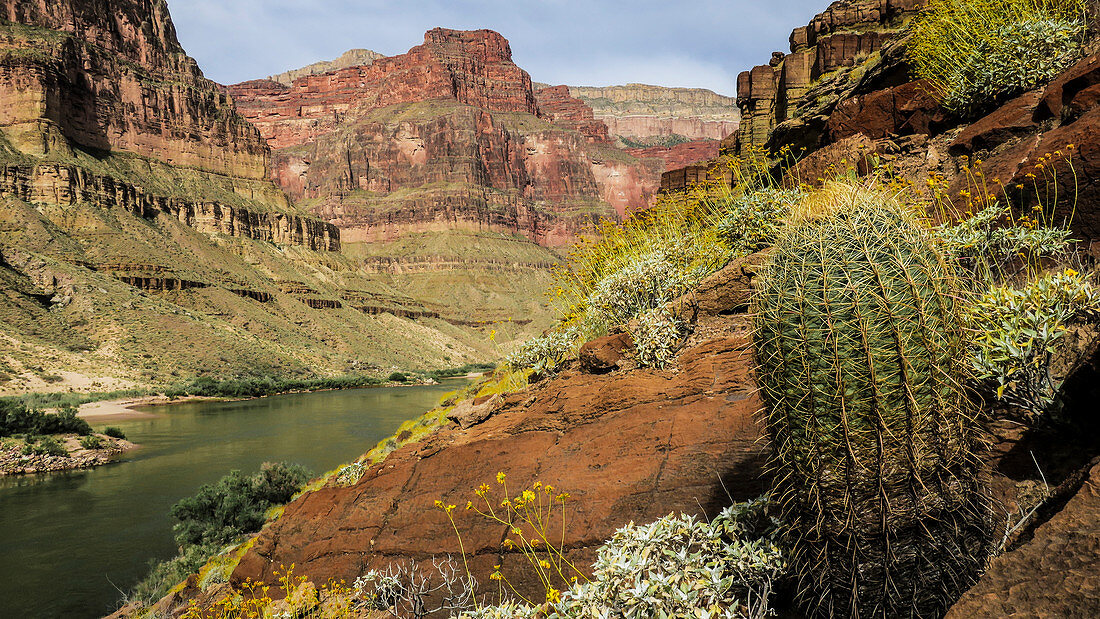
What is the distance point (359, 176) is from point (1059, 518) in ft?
485

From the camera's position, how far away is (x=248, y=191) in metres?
91.1

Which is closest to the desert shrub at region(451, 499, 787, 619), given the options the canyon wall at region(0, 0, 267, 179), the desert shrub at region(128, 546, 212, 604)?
the desert shrub at region(128, 546, 212, 604)

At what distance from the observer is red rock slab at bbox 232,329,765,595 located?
12.1ft

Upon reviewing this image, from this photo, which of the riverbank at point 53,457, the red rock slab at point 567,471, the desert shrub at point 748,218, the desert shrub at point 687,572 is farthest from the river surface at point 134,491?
the desert shrub at point 748,218

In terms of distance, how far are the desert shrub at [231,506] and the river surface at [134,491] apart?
3.61 feet

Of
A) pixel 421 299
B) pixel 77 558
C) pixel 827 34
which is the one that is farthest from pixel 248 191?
pixel 827 34

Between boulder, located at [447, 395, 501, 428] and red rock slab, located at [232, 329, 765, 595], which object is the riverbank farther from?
boulder, located at [447, 395, 501, 428]

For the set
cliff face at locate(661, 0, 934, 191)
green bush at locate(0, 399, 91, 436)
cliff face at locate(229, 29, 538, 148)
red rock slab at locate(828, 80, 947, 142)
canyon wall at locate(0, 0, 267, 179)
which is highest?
cliff face at locate(229, 29, 538, 148)

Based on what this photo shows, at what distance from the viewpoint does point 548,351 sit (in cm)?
695

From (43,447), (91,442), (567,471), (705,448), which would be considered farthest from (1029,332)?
(91,442)

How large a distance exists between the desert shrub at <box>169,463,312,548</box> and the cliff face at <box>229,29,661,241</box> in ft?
366

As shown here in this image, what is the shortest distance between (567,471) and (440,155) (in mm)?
138101

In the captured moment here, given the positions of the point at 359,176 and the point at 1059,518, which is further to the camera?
the point at 359,176

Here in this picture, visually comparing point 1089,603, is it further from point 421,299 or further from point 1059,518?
point 421,299
